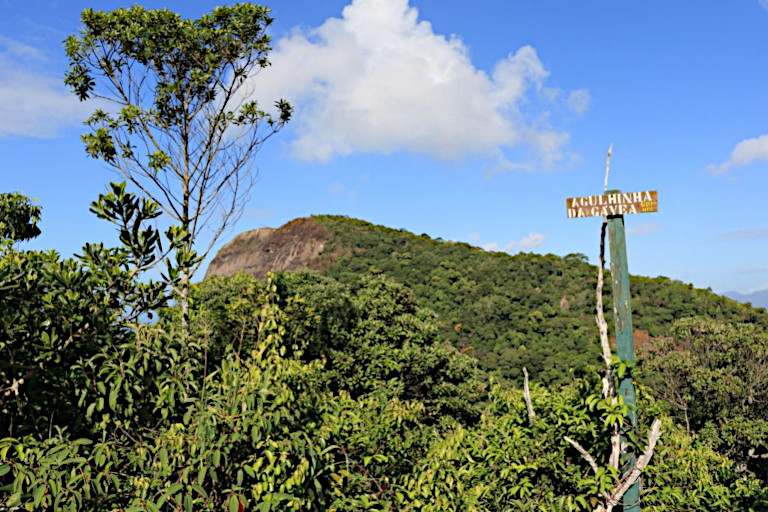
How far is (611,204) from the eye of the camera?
5.72 meters

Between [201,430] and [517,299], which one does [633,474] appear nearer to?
[201,430]

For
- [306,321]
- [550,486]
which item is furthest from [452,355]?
[550,486]

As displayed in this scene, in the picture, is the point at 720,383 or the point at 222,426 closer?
the point at 222,426

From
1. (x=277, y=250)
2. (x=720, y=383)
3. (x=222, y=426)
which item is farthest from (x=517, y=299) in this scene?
(x=222, y=426)

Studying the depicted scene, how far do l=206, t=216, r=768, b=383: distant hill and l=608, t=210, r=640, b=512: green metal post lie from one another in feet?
96.8

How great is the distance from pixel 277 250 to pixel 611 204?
2436 inches

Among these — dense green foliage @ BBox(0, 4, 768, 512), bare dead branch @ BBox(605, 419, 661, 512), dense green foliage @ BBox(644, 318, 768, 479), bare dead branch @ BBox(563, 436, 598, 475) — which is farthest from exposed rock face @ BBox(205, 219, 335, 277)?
bare dead branch @ BBox(605, 419, 661, 512)

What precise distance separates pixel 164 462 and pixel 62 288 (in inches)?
65.3

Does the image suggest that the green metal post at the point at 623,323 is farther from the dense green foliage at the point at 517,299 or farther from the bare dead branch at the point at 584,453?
the dense green foliage at the point at 517,299

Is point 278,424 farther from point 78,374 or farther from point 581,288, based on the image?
point 581,288

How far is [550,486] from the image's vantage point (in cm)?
595

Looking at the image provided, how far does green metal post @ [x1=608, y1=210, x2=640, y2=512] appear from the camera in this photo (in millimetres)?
5434

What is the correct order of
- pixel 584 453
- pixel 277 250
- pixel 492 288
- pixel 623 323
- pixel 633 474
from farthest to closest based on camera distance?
pixel 277 250 < pixel 492 288 < pixel 623 323 < pixel 584 453 < pixel 633 474

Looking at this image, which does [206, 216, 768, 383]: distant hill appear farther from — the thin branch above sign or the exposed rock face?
the thin branch above sign
